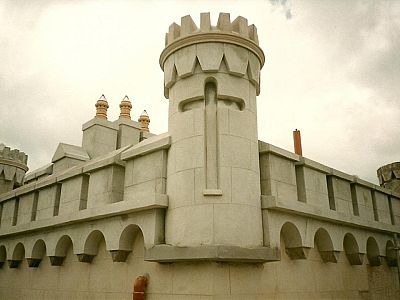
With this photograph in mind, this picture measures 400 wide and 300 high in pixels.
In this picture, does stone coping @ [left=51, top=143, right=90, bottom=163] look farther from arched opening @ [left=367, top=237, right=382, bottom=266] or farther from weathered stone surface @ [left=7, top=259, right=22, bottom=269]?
arched opening @ [left=367, top=237, right=382, bottom=266]

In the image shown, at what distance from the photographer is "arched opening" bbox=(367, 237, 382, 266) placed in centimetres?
1454

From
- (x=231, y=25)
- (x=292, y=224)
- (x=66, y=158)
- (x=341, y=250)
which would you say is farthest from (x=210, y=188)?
(x=66, y=158)

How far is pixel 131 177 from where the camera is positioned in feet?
37.0

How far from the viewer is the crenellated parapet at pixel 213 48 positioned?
33.7 ft

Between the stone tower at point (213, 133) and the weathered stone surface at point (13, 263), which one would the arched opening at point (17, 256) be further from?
the stone tower at point (213, 133)

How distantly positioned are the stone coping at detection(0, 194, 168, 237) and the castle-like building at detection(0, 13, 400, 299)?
36 millimetres

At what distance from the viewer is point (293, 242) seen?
35.9 feet

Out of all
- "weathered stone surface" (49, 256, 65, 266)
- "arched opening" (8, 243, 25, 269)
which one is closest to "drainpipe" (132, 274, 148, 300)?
"weathered stone surface" (49, 256, 65, 266)

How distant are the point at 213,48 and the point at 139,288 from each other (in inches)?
264

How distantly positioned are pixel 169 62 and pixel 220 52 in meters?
1.68

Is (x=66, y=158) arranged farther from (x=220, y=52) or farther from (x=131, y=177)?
(x=220, y=52)

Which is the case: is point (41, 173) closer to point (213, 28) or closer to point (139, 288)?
point (139, 288)

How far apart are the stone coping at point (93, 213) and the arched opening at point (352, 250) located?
747cm

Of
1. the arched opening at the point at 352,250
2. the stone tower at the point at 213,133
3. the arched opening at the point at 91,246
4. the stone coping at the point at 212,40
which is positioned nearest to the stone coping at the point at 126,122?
the arched opening at the point at 91,246
